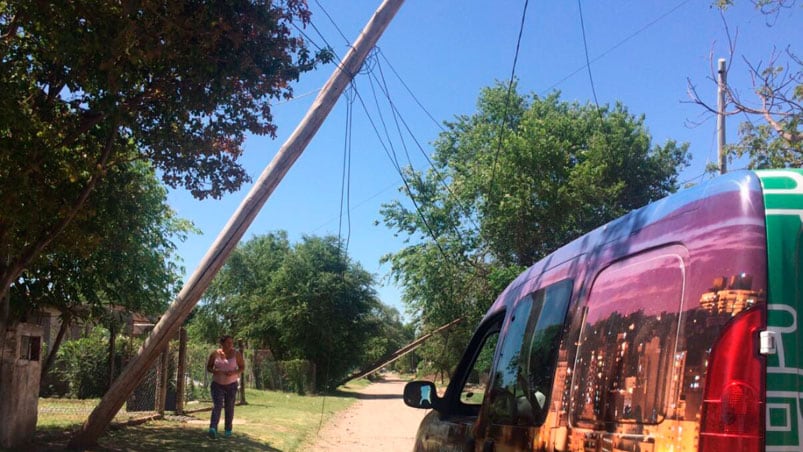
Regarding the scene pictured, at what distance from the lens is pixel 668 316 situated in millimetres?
2133

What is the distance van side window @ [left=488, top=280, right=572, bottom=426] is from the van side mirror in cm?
112

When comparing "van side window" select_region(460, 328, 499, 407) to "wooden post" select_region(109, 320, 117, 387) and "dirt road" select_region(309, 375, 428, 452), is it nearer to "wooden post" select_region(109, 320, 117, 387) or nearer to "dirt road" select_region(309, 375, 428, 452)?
"dirt road" select_region(309, 375, 428, 452)

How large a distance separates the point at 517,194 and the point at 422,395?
586 inches

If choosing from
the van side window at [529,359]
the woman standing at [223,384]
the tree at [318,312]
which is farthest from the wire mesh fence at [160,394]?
the tree at [318,312]

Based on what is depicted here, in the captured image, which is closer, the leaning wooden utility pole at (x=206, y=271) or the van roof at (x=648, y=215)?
the van roof at (x=648, y=215)

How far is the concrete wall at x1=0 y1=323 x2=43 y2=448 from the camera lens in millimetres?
8375

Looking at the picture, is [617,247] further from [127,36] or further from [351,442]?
[351,442]

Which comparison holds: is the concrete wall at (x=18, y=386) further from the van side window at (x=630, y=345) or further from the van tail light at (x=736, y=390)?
the van tail light at (x=736, y=390)

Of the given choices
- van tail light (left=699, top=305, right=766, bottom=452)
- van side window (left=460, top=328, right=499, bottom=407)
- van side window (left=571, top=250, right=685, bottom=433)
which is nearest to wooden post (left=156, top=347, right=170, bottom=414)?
van side window (left=460, top=328, right=499, bottom=407)

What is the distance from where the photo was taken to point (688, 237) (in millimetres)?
2133

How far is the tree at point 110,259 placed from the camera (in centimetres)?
930

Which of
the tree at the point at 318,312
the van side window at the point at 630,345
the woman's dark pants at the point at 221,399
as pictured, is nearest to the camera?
the van side window at the point at 630,345

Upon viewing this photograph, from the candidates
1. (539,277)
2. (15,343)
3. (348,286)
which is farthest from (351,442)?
(348,286)

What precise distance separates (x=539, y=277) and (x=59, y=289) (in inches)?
372
